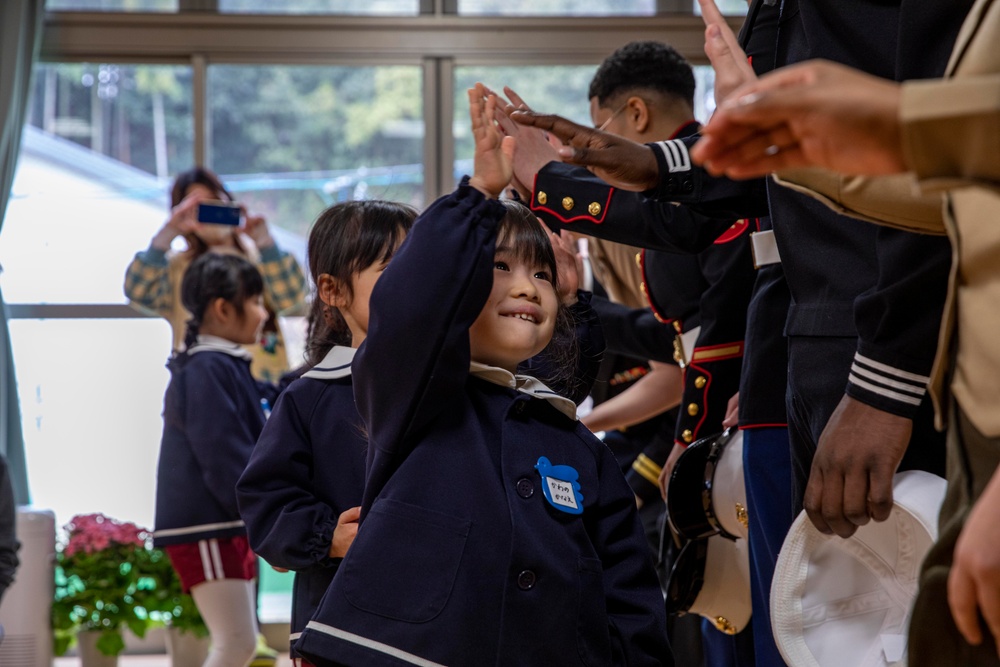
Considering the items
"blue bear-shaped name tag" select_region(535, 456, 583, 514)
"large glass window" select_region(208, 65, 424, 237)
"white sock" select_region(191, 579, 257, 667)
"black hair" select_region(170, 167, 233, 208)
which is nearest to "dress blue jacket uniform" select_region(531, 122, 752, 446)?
"blue bear-shaped name tag" select_region(535, 456, 583, 514)

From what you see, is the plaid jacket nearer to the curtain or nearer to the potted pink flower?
the potted pink flower

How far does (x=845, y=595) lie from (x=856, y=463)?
204mm

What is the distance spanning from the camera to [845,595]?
4.15 ft

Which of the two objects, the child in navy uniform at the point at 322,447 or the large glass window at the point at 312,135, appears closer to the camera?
the child in navy uniform at the point at 322,447

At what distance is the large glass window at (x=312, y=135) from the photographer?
15.6 feet

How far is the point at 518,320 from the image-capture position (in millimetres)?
1324

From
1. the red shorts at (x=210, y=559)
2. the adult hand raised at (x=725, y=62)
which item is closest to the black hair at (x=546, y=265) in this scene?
the adult hand raised at (x=725, y=62)

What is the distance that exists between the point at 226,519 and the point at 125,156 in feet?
7.65

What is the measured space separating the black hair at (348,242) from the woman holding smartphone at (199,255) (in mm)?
1908

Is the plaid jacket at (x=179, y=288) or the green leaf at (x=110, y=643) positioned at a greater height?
the plaid jacket at (x=179, y=288)

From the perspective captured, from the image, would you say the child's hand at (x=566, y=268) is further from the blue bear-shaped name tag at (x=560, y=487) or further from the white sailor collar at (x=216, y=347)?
the white sailor collar at (x=216, y=347)

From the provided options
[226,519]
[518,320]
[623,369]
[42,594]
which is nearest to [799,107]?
[518,320]

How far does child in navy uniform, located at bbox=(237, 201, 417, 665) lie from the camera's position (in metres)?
1.59

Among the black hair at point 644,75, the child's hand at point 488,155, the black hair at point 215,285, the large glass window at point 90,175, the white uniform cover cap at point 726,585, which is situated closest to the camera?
the child's hand at point 488,155
